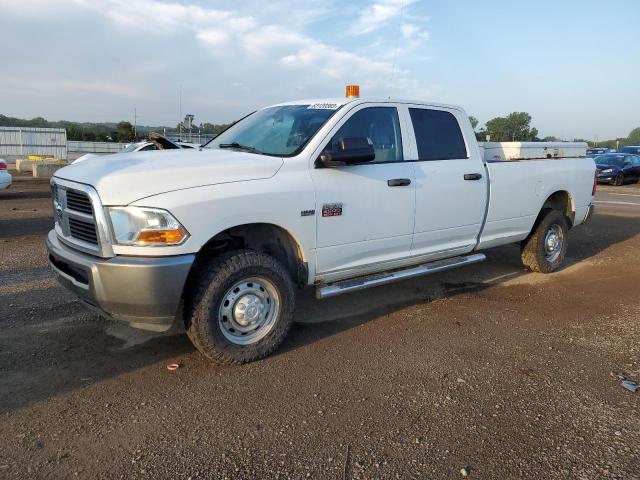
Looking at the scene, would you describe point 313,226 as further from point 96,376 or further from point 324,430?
point 96,376

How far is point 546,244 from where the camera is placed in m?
6.69

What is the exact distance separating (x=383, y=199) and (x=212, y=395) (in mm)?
2156

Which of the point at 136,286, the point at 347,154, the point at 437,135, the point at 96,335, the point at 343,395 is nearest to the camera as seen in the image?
the point at 136,286

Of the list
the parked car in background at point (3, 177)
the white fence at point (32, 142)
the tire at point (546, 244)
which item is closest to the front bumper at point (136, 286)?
the tire at point (546, 244)

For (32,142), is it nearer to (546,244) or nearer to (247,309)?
(546,244)

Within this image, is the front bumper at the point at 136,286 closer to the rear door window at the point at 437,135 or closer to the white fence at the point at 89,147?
the rear door window at the point at 437,135

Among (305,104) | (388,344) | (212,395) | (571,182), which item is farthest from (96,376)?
(571,182)

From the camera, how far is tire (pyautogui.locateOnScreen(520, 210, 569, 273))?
653 cm

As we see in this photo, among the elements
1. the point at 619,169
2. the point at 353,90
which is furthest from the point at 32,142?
the point at 619,169

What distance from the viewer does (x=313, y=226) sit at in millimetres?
4020

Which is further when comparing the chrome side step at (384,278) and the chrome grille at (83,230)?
the chrome side step at (384,278)

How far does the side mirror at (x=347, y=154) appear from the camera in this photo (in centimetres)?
398

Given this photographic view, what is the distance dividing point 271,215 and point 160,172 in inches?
32.7

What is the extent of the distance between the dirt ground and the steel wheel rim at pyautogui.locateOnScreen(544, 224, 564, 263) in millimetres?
1342
